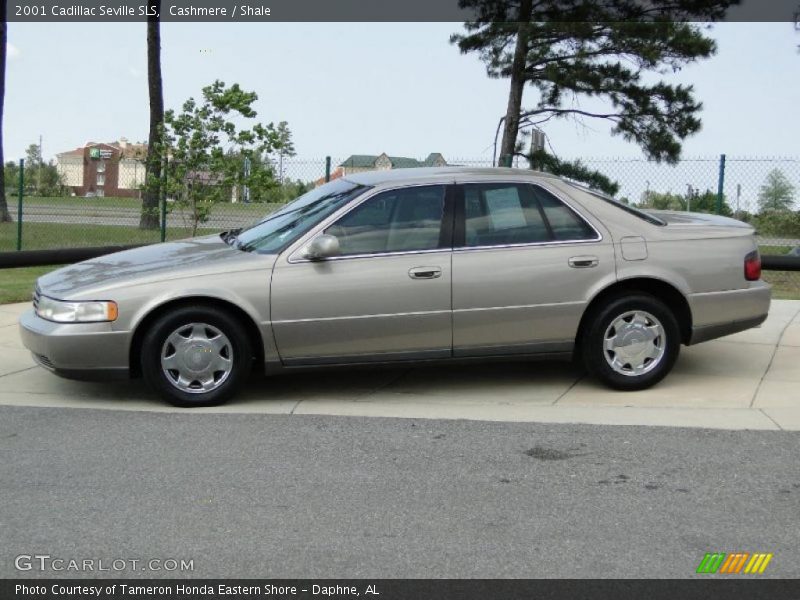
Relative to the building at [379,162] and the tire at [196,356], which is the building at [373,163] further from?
the tire at [196,356]

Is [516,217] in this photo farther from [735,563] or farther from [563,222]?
[735,563]

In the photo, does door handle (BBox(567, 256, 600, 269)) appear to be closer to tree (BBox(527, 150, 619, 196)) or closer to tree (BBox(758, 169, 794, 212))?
tree (BBox(527, 150, 619, 196))

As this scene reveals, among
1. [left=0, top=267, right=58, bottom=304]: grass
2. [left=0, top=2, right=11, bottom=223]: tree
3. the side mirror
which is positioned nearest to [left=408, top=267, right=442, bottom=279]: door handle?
the side mirror

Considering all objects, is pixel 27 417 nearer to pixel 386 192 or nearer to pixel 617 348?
pixel 386 192

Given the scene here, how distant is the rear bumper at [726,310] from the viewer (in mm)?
7289

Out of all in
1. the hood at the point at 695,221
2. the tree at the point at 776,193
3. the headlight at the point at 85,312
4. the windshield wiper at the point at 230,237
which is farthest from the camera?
the tree at the point at 776,193

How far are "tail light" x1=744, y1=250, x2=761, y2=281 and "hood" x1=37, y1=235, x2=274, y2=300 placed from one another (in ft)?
11.0

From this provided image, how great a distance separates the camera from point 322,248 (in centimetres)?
677

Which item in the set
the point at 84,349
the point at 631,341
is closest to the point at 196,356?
the point at 84,349

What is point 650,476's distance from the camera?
17.9ft

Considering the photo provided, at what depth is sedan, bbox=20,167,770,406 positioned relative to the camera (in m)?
6.75

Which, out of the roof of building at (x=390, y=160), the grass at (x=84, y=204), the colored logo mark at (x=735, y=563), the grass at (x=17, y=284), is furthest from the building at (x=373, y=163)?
the colored logo mark at (x=735, y=563)

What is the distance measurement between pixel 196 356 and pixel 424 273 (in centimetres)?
160

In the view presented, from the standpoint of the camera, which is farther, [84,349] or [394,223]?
[394,223]
